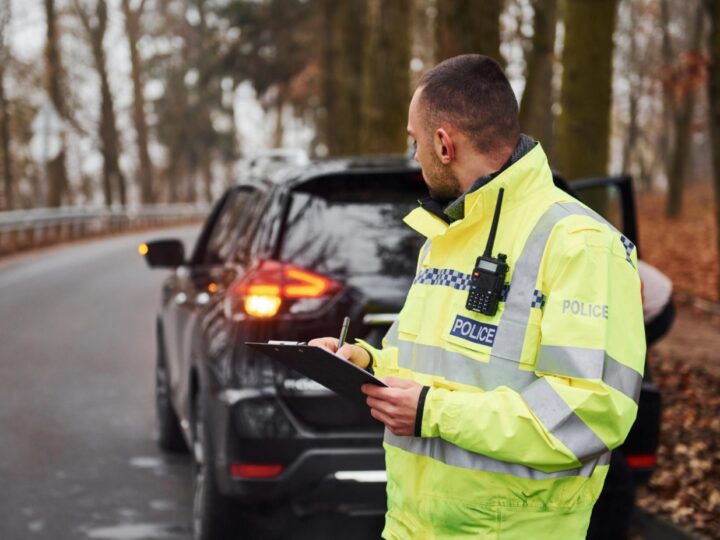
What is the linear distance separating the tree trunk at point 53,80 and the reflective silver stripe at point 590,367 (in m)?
32.9

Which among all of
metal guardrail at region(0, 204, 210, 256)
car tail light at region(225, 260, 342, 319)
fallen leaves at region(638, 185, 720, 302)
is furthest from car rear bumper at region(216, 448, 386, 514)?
metal guardrail at region(0, 204, 210, 256)

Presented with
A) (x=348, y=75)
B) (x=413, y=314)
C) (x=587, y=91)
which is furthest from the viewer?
(x=348, y=75)

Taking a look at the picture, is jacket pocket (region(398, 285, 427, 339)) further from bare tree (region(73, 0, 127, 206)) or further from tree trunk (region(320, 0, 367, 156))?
bare tree (region(73, 0, 127, 206))

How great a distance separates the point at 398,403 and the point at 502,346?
0.25 metres

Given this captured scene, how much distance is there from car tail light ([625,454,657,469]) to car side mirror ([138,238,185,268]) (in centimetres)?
306

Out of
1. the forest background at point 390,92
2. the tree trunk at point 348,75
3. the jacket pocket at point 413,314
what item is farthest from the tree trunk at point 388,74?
the jacket pocket at point 413,314

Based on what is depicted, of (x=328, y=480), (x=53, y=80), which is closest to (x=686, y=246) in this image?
(x=53, y=80)

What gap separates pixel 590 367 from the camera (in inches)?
90.4

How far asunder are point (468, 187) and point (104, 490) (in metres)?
4.59

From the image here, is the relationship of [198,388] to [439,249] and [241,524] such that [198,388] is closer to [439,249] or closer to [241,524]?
[241,524]

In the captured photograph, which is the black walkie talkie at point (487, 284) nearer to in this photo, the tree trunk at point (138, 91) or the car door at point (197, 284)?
the car door at point (197, 284)

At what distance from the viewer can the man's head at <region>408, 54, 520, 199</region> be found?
2.54 m

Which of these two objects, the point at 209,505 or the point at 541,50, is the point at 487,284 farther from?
the point at 541,50

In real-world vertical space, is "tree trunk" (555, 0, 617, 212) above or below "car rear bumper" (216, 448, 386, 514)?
above
